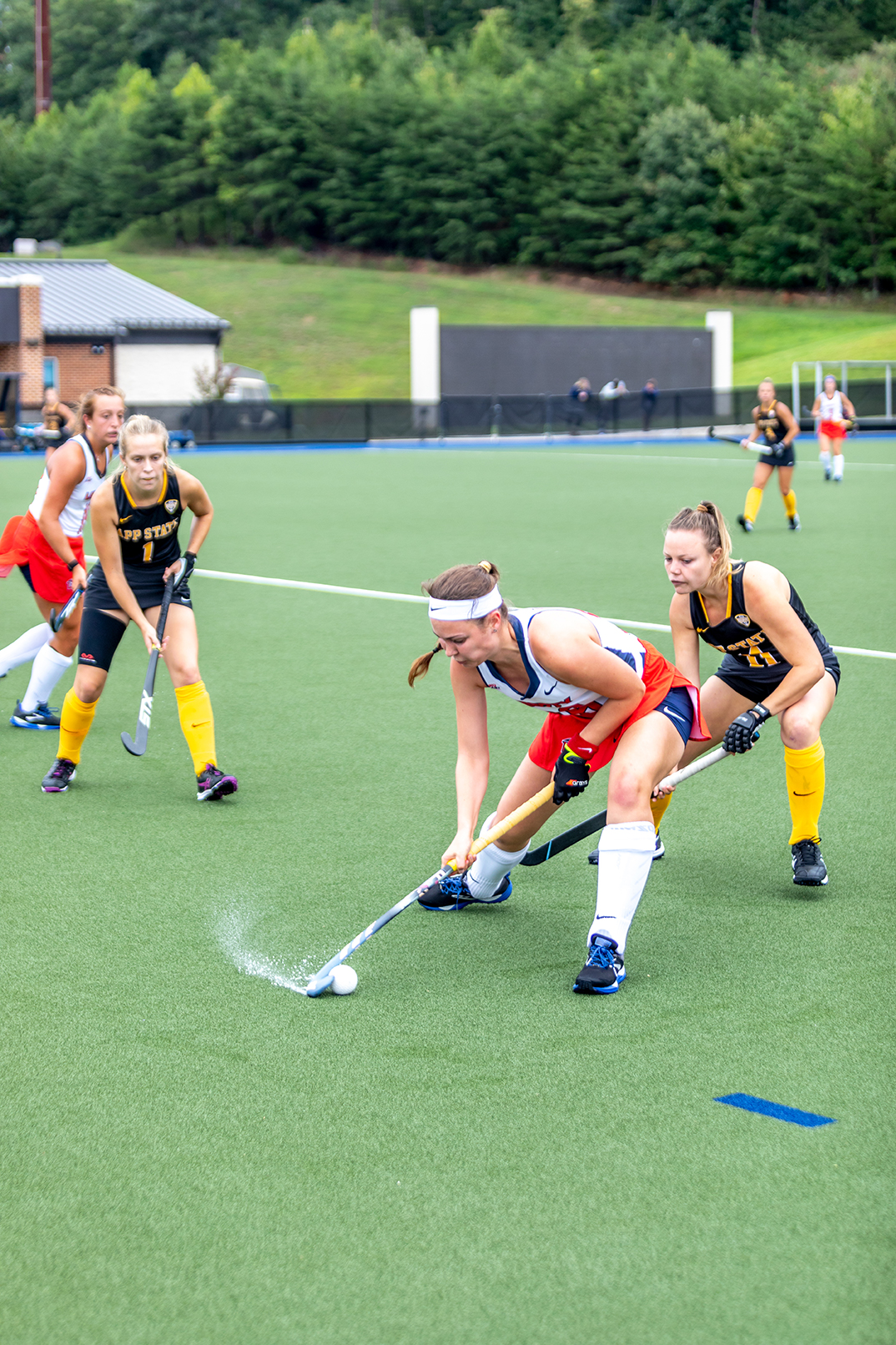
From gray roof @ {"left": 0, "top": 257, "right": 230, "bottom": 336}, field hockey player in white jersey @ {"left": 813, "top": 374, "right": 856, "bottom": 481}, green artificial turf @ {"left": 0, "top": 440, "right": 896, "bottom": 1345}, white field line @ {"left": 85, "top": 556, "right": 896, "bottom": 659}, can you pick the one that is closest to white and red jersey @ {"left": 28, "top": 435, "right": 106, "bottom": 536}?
green artificial turf @ {"left": 0, "top": 440, "right": 896, "bottom": 1345}

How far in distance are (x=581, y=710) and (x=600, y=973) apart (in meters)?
0.80

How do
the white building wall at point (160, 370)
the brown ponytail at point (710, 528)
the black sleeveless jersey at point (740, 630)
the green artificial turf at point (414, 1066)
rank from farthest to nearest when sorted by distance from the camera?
1. the white building wall at point (160, 370)
2. the black sleeveless jersey at point (740, 630)
3. the brown ponytail at point (710, 528)
4. the green artificial turf at point (414, 1066)

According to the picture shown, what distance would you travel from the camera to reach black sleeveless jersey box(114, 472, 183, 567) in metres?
6.13

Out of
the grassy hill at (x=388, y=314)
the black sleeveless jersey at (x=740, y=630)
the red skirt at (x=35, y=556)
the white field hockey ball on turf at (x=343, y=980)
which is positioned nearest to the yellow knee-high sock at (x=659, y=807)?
the black sleeveless jersey at (x=740, y=630)

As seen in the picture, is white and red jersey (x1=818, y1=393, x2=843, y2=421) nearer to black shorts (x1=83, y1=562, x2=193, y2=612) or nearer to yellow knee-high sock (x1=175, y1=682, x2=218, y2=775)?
black shorts (x1=83, y1=562, x2=193, y2=612)

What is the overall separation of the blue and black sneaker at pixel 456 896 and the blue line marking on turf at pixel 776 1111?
5.20 feet

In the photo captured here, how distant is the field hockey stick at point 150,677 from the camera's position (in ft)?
20.9

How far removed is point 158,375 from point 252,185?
37665 millimetres

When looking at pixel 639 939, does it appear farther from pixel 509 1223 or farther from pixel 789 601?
pixel 509 1223

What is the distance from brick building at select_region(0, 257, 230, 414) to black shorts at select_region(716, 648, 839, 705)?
126 ft

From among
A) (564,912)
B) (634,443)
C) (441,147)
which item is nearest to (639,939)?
(564,912)

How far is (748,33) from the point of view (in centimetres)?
8506

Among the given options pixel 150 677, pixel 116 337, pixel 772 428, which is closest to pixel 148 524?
pixel 150 677

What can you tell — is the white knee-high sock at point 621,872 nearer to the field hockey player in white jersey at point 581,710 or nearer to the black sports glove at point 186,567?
the field hockey player in white jersey at point 581,710
